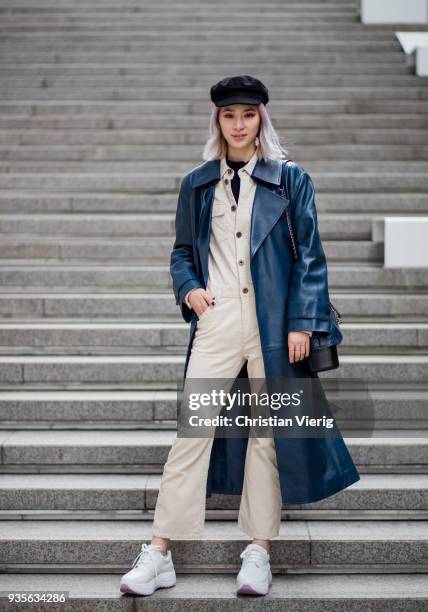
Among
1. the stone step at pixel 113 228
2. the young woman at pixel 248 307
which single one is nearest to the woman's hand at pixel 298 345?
the young woman at pixel 248 307

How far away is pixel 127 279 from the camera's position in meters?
4.98

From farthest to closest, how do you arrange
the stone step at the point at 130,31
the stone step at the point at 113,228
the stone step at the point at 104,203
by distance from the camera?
the stone step at the point at 130,31 → the stone step at the point at 104,203 → the stone step at the point at 113,228

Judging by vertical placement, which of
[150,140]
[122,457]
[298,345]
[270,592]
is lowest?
[270,592]

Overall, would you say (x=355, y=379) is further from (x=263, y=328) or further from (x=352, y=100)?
(x=352, y=100)

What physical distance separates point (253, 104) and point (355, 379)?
6.63ft

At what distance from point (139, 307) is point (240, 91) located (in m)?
2.24

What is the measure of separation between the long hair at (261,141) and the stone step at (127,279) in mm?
2046

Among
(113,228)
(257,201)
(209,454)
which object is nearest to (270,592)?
(209,454)

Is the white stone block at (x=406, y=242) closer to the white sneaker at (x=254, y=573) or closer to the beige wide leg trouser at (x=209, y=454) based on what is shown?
the beige wide leg trouser at (x=209, y=454)

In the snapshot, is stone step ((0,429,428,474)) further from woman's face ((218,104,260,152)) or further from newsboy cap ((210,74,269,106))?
newsboy cap ((210,74,269,106))

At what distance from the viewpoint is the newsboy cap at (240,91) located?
2.79 metres

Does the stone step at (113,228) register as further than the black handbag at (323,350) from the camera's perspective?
Yes

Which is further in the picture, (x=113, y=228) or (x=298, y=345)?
(x=113, y=228)

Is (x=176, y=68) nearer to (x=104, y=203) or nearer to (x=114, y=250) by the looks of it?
(x=104, y=203)
